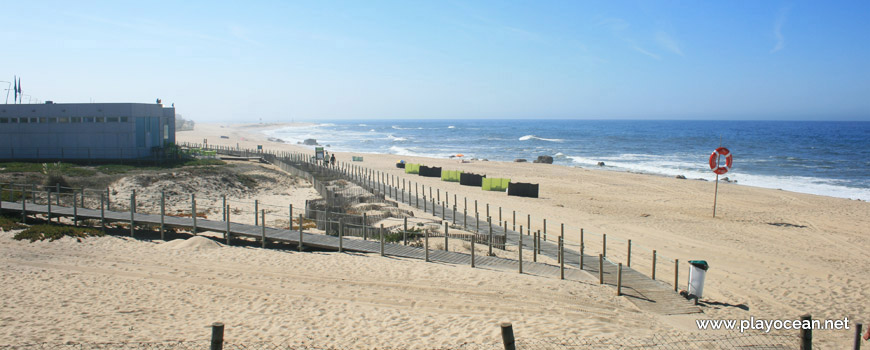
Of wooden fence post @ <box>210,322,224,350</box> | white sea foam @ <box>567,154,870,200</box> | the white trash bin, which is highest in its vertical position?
wooden fence post @ <box>210,322,224,350</box>

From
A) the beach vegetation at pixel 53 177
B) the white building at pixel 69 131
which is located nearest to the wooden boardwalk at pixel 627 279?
the beach vegetation at pixel 53 177

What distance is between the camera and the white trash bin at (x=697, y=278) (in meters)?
9.81

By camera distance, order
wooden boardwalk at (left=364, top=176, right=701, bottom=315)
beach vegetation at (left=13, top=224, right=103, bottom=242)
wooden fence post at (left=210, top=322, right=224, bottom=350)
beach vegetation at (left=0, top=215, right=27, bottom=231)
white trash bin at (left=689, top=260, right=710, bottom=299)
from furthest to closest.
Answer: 1. beach vegetation at (left=0, top=215, right=27, bottom=231)
2. beach vegetation at (left=13, top=224, right=103, bottom=242)
3. white trash bin at (left=689, top=260, right=710, bottom=299)
4. wooden boardwalk at (left=364, top=176, right=701, bottom=315)
5. wooden fence post at (left=210, top=322, right=224, bottom=350)

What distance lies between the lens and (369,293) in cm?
1003

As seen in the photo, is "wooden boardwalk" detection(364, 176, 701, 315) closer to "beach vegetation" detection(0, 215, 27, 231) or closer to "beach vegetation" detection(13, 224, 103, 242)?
"beach vegetation" detection(13, 224, 103, 242)

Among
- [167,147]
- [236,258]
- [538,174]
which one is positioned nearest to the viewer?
[236,258]

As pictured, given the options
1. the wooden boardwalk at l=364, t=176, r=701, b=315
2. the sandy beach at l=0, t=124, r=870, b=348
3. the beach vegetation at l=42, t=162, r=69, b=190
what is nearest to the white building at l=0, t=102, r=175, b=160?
the beach vegetation at l=42, t=162, r=69, b=190

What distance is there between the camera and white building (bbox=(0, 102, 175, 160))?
3020 centimetres

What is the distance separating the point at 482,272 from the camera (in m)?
11.4

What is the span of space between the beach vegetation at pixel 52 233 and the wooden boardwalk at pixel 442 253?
2.27 ft

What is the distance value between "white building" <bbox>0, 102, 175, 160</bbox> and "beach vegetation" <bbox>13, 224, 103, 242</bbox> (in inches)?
688

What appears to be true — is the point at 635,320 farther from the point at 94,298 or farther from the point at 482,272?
the point at 94,298

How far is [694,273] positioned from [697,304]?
0.59 m

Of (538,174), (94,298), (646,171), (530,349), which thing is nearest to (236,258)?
(94,298)
